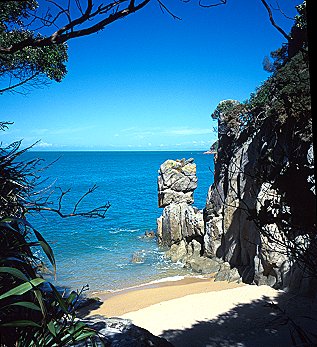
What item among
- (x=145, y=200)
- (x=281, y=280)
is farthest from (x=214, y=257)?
(x=145, y=200)

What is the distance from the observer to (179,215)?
2192 cm

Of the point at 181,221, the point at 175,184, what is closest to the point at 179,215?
the point at 181,221

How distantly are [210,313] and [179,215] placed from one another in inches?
477

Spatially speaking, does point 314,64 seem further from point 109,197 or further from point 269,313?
point 109,197

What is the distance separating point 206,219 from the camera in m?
18.6

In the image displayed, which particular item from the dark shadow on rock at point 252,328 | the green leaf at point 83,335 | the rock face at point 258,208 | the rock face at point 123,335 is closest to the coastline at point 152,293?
the rock face at point 258,208

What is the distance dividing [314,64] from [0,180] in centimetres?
371

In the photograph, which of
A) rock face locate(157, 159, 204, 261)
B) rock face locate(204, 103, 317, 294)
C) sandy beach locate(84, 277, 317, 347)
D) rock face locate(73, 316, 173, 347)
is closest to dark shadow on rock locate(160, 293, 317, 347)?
sandy beach locate(84, 277, 317, 347)

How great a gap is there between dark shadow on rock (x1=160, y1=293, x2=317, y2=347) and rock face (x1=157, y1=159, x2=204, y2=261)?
9.04 metres

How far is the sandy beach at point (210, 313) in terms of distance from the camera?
25.5ft

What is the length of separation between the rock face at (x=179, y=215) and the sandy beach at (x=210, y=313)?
18.0ft

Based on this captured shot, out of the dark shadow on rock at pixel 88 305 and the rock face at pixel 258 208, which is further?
the dark shadow on rock at pixel 88 305

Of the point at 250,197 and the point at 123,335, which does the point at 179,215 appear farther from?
the point at 123,335

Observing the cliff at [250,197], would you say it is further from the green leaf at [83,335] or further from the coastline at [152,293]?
the green leaf at [83,335]
